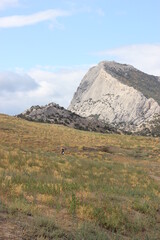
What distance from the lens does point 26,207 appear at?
30.3 ft

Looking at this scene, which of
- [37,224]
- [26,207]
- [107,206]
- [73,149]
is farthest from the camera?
[73,149]

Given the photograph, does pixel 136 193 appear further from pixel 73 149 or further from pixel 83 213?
pixel 73 149

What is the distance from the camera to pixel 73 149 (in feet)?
133

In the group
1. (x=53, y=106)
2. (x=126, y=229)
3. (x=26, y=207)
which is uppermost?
(x=53, y=106)

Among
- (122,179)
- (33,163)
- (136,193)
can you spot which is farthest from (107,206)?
(33,163)

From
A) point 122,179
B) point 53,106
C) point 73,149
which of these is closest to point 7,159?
point 122,179

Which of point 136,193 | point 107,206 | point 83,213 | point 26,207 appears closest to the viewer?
point 26,207

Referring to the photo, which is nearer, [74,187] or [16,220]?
[16,220]

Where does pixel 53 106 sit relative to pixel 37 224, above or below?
above

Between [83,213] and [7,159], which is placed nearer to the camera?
[83,213]

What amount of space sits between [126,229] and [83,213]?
151 cm

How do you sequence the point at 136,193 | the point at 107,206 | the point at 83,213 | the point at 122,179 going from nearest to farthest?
the point at 83,213 → the point at 107,206 → the point at 136,193 → the point at 122,179

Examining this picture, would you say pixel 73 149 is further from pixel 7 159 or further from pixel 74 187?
pixel 74 187

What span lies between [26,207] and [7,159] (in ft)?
44.8
